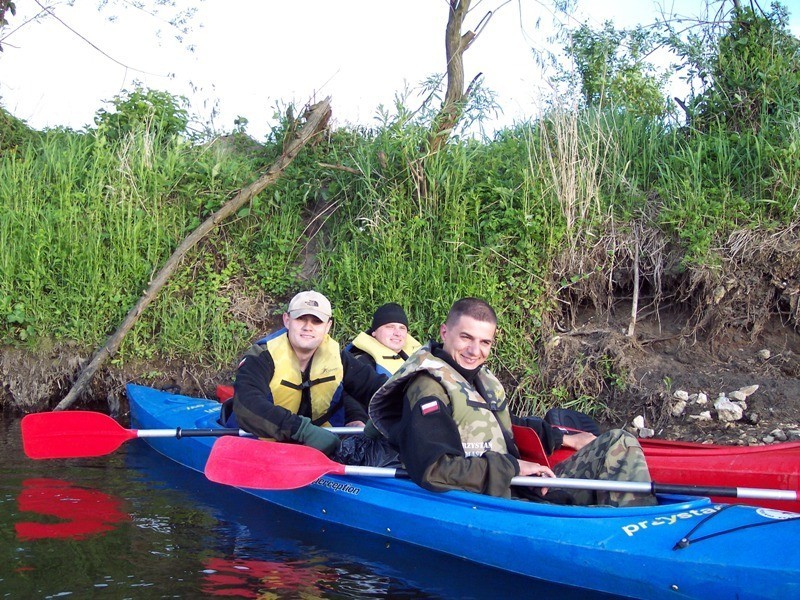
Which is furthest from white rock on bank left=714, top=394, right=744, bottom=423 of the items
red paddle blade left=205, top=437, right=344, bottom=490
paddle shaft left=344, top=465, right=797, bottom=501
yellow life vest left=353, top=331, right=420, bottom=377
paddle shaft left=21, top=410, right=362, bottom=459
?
paddle shaft left=21, top=410, right=362, bottom=459

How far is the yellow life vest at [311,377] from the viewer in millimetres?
5203

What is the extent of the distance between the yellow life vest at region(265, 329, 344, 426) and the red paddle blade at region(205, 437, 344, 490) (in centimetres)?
62

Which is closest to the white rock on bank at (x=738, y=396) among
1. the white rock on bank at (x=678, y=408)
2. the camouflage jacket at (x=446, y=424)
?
the white rock on bank at (x=678, y=408)

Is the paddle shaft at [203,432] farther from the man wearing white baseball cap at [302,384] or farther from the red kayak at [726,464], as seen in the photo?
the red kayak at [726,464]

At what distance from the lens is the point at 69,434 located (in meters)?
5.52

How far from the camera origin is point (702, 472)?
14.0 ft

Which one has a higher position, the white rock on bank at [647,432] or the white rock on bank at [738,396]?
the white rock on bank at [738,396]

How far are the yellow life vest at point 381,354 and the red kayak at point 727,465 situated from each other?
7.09 feet

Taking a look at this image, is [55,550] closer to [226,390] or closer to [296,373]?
[296,373]

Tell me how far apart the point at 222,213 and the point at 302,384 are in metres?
3.38

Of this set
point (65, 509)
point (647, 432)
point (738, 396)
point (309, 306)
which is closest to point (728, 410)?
point (738, 396)

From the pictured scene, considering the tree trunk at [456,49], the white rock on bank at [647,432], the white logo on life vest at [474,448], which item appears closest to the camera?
the white logo on life vest at [474,448]

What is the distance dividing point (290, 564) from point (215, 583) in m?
0.44

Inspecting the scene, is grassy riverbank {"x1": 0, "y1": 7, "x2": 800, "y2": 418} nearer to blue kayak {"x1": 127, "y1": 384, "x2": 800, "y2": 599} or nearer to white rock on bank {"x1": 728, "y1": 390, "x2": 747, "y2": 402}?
white rock on bank {"x1": 728, "y1": 390, "x2": 747, "y2": 402}
